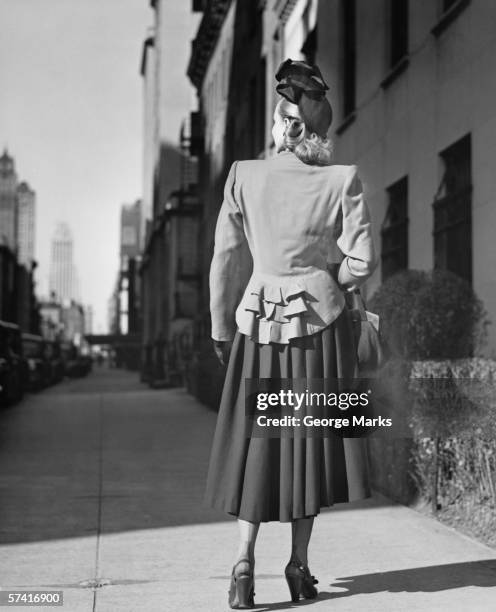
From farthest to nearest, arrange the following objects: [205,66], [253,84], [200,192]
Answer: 1. [200,192]
2. [205,66]
3. [253,84]

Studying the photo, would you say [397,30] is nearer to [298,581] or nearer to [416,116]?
[416,116]

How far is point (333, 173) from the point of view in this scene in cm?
473

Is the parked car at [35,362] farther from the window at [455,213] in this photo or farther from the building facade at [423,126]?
the window at [455,213]

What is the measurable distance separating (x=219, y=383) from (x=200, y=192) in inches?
1405

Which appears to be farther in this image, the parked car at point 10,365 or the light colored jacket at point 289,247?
the parked car at point 10,365

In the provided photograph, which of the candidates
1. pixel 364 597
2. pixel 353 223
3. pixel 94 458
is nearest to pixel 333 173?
pixel 353 223

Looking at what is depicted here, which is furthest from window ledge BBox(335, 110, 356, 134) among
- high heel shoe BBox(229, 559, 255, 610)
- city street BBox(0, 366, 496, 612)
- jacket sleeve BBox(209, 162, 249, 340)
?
high heel shoe BBox(229, 559, 255, 610)

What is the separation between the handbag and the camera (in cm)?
475

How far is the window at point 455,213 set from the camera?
14.0 meters

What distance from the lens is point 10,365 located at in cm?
2486

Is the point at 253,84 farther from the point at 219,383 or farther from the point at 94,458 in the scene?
the point at 94,458

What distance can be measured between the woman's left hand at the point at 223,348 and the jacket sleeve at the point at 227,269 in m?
0.03

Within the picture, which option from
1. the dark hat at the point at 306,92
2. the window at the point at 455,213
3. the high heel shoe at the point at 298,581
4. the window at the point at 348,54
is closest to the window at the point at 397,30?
the window at the point at 348,54

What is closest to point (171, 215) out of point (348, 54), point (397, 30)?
point (348, 54)
